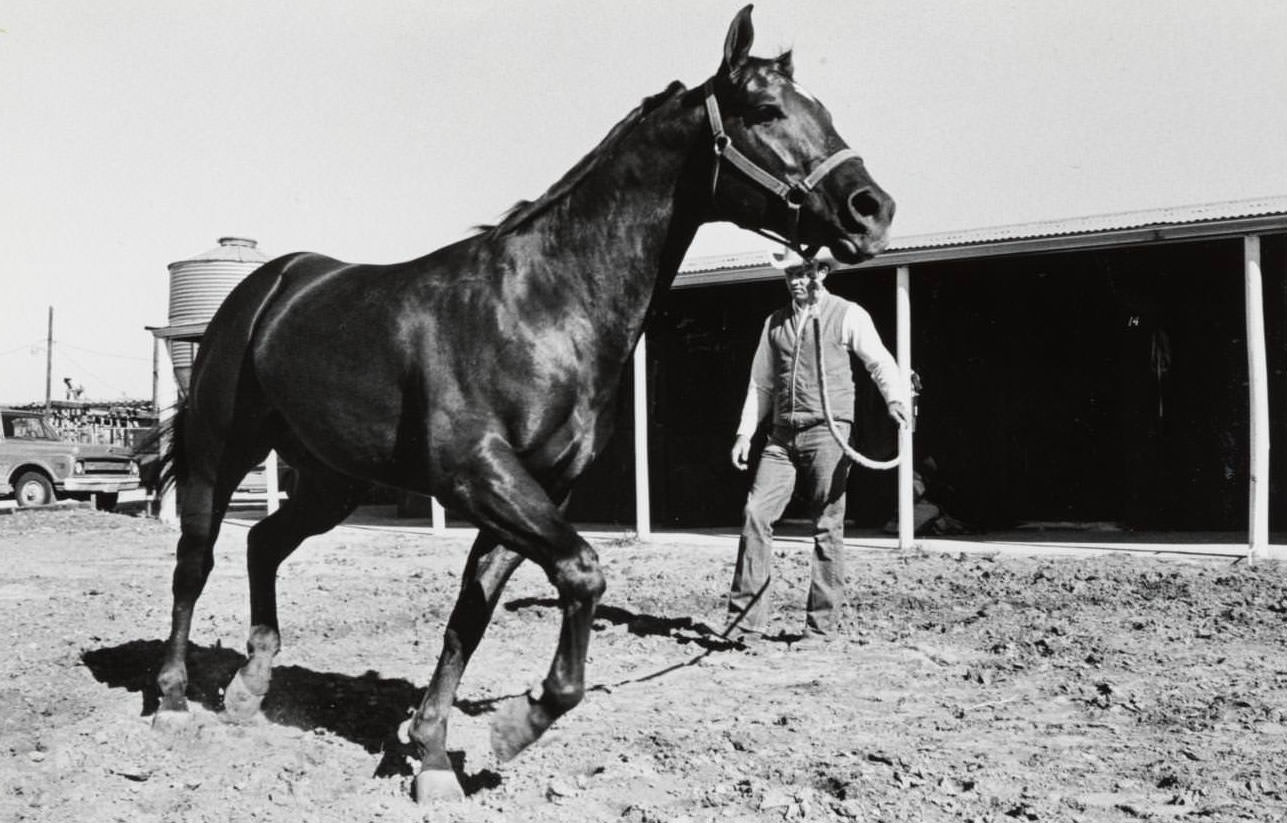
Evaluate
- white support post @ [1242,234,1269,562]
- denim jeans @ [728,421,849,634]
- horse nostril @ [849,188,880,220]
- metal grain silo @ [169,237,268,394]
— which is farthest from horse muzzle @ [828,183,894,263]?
metal grain silo @ [169,237,268,394]

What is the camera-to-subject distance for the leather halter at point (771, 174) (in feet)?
10.3

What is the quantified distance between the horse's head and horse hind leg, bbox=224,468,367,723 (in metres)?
2.02

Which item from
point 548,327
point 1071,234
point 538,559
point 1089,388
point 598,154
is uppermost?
point 1071,234

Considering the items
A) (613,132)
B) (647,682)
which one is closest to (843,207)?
(613,132)

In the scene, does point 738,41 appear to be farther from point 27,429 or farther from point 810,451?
point 27,429

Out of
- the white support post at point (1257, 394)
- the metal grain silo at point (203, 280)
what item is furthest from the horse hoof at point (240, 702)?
the metal grain silo at point (203, 280)

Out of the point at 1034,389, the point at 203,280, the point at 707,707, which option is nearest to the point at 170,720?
the point at 707,707

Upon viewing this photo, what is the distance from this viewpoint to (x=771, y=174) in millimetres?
3191

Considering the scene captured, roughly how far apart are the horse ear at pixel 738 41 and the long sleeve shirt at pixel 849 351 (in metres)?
2.68

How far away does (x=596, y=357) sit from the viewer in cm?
326

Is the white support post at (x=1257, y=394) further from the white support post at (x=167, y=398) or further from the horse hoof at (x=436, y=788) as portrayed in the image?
the white support post at (x=167, y=398)

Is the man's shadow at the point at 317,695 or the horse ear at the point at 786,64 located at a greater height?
the horse ear at the point at 786,64

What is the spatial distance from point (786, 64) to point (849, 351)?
9.85 ft

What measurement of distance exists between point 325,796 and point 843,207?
89.4 inches
